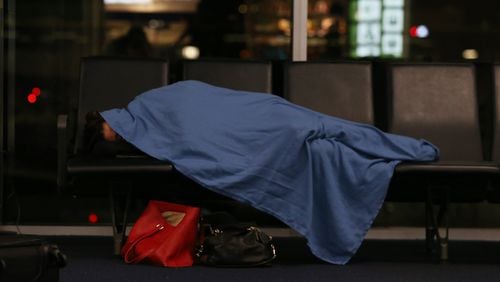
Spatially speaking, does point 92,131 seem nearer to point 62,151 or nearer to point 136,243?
point 62,151

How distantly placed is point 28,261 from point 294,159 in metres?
1.41

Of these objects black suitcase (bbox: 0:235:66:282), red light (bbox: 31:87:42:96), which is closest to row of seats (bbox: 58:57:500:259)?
red light (bbox: 31:87:42:96)

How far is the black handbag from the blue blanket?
4.9 inches

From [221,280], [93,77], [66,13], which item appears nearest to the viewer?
[221,280]

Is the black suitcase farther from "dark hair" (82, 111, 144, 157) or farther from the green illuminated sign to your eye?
the green illuminated sign

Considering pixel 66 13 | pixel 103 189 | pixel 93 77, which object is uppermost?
pixel 66 13

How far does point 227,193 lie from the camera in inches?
172

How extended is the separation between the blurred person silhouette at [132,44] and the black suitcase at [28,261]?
2175 mm

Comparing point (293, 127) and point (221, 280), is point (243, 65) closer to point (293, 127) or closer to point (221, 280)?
point (293, 127)

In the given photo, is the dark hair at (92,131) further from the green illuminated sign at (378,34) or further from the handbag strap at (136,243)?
the green illuminated sign at (378,34)

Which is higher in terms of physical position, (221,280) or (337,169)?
(337,169)

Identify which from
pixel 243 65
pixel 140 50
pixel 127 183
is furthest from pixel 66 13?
pixel 127 183

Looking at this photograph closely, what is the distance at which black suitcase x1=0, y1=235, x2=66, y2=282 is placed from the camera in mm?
3334

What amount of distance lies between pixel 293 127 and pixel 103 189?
867mm
